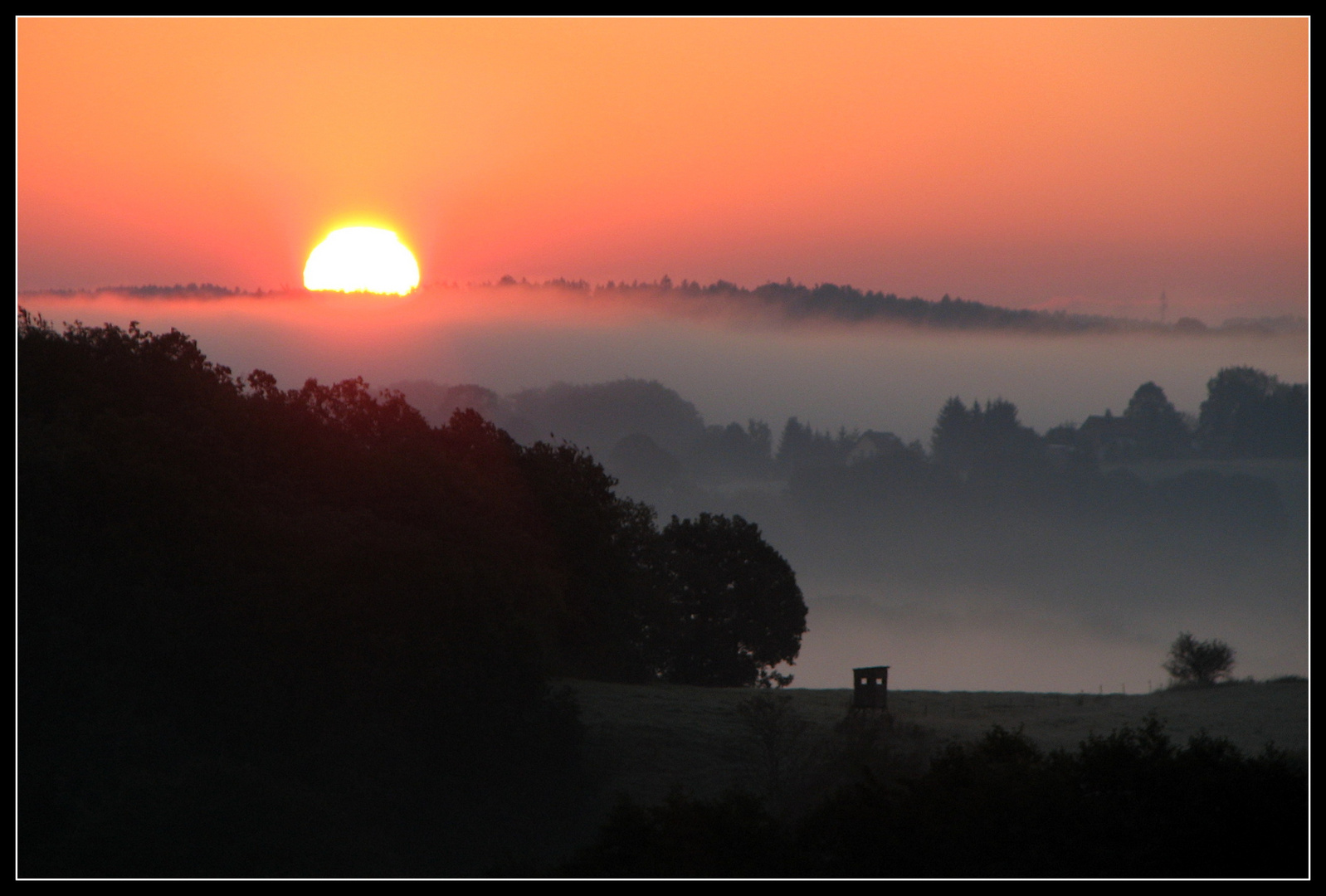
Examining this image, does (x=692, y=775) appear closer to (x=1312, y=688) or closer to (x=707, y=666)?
(x=1312, y=688)

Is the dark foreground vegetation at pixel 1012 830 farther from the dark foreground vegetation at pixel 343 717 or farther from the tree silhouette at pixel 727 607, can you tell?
the tree silhouette at pixel 727 607

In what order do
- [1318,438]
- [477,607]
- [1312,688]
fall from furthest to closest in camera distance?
[477,607], [1318,438], [1312,688]

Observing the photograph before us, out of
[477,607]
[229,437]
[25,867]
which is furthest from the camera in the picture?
[229,437]

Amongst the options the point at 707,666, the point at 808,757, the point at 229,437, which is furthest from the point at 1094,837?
the point at 707,666

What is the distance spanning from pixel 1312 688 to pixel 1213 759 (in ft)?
15.7

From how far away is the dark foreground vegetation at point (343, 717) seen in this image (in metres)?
22.3

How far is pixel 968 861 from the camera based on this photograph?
21.5 meters

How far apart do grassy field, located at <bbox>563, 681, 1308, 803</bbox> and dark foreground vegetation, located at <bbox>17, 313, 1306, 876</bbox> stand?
155cm

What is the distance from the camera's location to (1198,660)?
64188 millimetres

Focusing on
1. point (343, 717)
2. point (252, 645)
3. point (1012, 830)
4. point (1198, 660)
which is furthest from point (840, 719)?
point (1198, 660)

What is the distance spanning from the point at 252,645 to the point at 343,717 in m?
3.10

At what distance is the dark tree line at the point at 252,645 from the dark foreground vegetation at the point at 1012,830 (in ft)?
29.9

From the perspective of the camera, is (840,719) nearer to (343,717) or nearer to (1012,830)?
(343,717)

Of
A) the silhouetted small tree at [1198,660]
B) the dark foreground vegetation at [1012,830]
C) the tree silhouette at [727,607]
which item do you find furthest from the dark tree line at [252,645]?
the silhouetted small tree at [1198,660]
